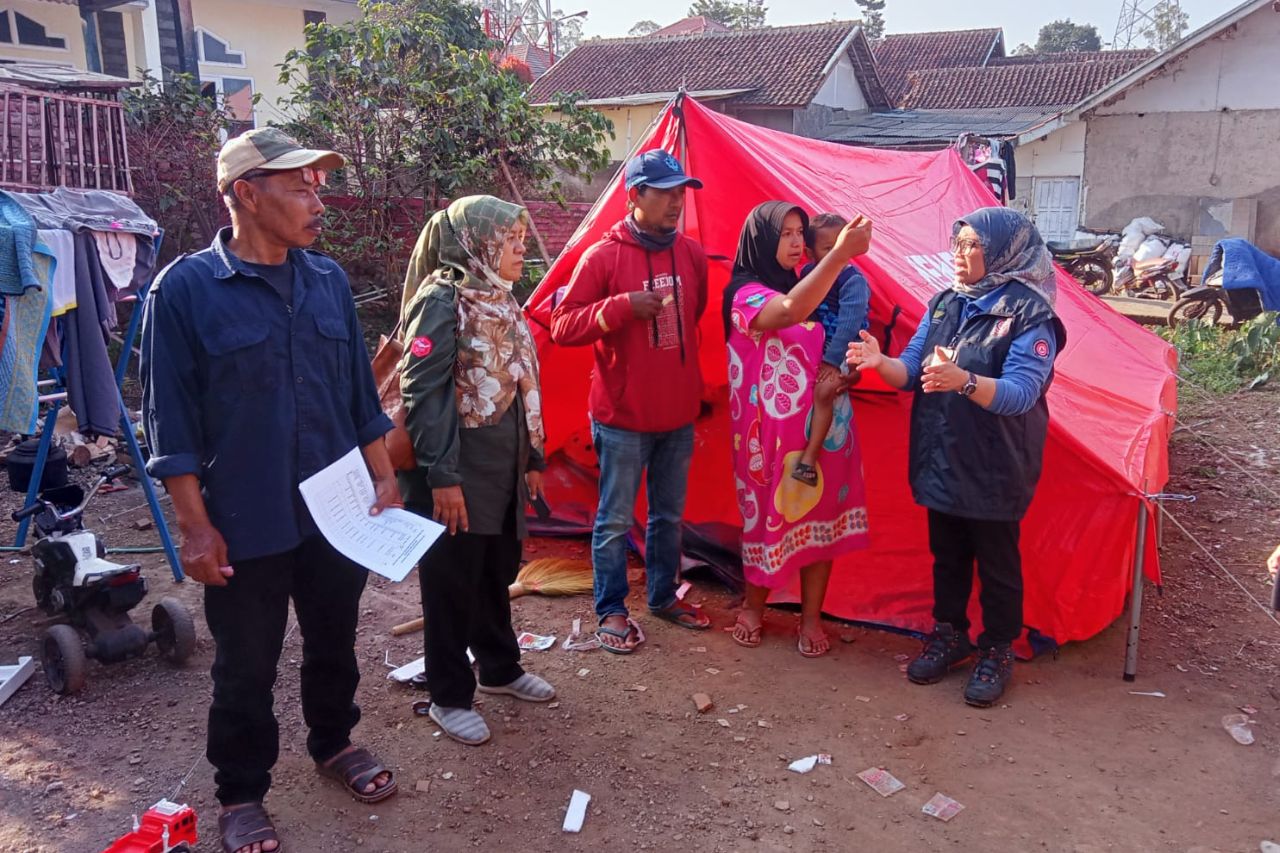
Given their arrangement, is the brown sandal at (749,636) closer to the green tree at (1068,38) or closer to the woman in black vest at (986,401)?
the woman in black vest at (986,401)

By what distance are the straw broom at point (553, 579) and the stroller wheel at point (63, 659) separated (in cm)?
155

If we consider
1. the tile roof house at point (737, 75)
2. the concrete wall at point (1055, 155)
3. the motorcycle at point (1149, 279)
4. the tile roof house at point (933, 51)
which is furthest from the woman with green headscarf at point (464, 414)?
the tile roof house at point (933, 51)

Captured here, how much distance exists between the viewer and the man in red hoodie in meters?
3.29

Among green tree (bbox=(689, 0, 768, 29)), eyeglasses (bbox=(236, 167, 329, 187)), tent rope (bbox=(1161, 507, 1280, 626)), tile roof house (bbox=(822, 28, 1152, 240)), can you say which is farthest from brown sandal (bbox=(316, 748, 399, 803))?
green tree (bbox=(689, 0, 768, 29))

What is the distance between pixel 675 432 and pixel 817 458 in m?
0.54

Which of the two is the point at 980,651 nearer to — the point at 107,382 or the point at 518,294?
the point at 107,382

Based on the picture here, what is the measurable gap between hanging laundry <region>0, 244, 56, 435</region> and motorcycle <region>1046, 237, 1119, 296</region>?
42.9 feet

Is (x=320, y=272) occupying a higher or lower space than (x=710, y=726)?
higher

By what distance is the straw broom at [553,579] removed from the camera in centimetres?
405

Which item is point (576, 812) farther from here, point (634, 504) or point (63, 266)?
point (63, 266)

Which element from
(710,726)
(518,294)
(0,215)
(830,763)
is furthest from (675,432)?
(518,294)

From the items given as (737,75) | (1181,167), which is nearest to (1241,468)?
(1181,167)

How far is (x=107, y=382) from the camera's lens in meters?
3.70

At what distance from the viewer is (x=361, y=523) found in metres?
2.38
